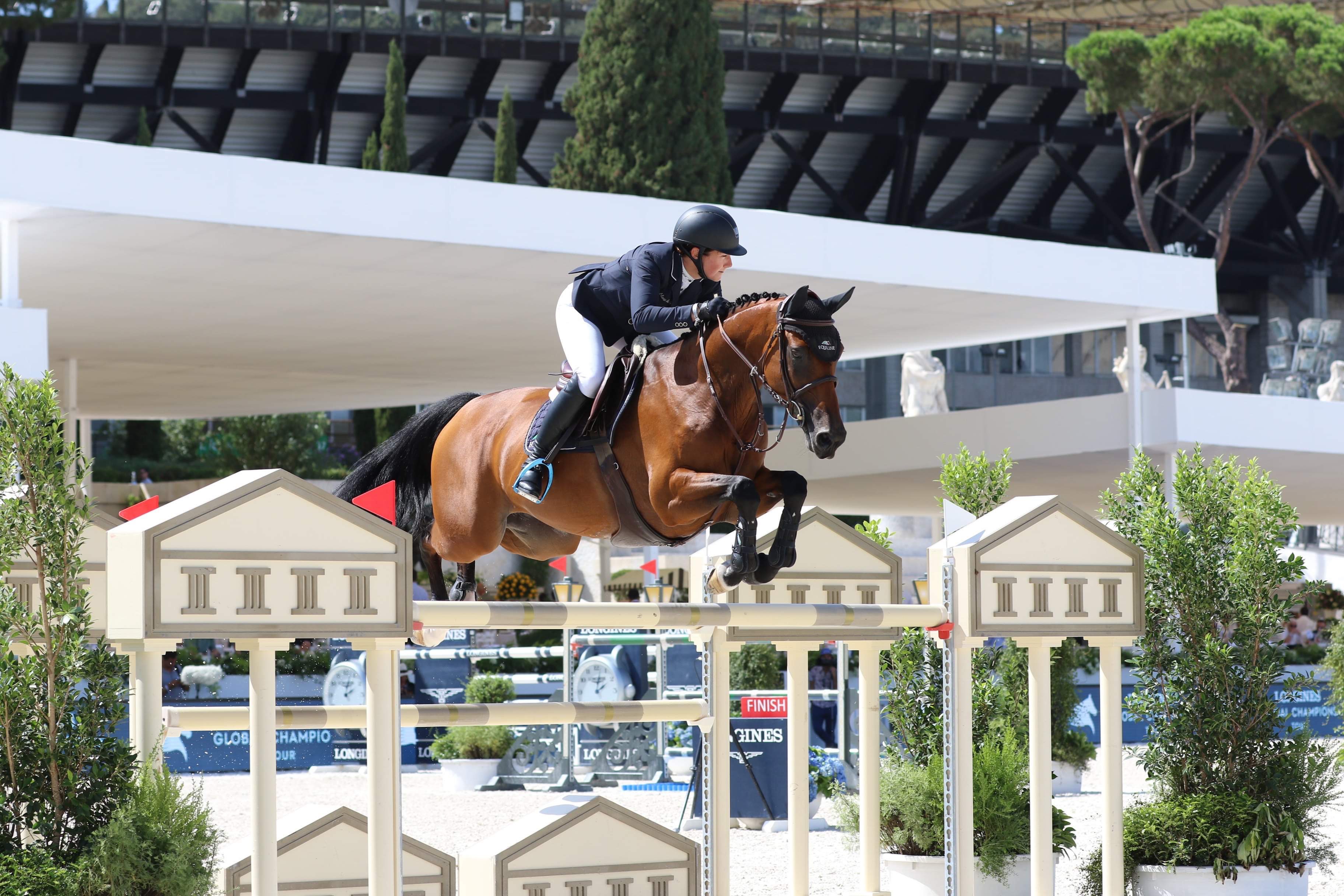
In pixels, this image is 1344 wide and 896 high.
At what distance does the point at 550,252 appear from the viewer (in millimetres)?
11828

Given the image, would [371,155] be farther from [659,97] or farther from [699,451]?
[699,451]

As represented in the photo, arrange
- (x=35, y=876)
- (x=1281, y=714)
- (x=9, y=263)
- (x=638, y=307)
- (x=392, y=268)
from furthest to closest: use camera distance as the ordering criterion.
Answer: (x=1281, y=714) < (x=392, y=268) < (x=9, y=263) < (x=638, y=307) < (x=35, y=876)

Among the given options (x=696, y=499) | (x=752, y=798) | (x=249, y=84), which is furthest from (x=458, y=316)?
(x=249, y=84)

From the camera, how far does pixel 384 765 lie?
13.2 ft

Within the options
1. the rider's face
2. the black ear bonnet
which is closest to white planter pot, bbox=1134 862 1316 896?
the black ear bonnet

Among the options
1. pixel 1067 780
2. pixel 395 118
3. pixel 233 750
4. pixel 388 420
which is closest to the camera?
pixel 1067 780

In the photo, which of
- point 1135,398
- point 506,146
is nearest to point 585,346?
point 1135,398

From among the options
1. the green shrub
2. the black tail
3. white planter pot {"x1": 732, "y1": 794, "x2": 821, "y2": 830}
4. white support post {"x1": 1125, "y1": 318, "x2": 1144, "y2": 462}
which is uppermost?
white support post {"x1": 1125, "y1": 318, "x2": 1144, "y2": 462}

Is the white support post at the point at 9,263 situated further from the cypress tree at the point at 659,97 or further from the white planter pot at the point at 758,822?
the cypress tree at the point at 659,97

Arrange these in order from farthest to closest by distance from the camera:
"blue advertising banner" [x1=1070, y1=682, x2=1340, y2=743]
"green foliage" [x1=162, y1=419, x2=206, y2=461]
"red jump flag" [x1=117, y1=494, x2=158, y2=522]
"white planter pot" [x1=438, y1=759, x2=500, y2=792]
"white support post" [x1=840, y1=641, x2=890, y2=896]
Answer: "green foliage" [x1=162, y1=419, x2=206, y2=461] < "blue advertising banner" [x1=1070, y1=682, x2=1340, y2=743] < "white planter pot" [x1=438, y1=759, x2=500, y2=792] < "white support post" [x1=840, y1=641, x2=890, y2=896] < "red jump flag" [x1=117, y1=494, x2=158, y2=522]

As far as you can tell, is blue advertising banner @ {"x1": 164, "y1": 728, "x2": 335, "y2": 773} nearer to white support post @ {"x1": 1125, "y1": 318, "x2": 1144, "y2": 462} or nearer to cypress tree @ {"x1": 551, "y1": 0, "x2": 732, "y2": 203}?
white support post @ {"x1": 1125, "y1": 318, "x2": 1144, "y2": 462}

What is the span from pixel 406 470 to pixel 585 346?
4.01ft

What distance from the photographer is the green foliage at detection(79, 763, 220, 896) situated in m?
3.93

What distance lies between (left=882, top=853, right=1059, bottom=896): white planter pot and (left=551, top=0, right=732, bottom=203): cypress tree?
60.8 ft
